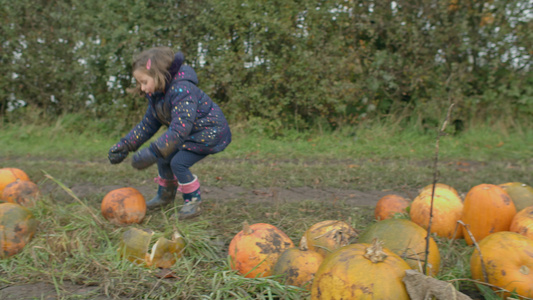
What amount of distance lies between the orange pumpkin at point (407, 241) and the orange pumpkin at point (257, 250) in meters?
0.50

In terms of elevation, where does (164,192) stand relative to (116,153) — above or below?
below

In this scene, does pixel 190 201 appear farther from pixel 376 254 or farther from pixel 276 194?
pixel 376 254

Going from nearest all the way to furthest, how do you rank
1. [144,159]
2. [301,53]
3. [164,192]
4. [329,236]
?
[329,236] < [144,159] < [164,192] < [301,53]

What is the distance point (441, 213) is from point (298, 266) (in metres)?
1.23

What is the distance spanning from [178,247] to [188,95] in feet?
4.36

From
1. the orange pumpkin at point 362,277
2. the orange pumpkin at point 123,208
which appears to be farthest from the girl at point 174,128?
the orange pumpkin at point 362,277

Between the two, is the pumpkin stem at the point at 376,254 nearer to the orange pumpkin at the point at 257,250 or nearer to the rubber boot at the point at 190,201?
the orange pumpkin at the point at 257,250

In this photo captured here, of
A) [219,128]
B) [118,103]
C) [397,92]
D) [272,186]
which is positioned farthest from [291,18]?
[219,128]

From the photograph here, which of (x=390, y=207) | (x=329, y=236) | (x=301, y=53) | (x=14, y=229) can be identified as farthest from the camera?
(x=301, y=53)

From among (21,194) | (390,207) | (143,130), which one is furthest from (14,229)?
(390,207)

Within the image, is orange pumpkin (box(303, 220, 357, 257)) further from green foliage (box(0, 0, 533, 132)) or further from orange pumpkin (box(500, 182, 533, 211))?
green foliage (box(0, 0, 533, 132))

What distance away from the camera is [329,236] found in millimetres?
2279

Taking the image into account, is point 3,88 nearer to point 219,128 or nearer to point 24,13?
point 24,13

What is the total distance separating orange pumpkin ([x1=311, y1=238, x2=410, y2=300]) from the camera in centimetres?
163
